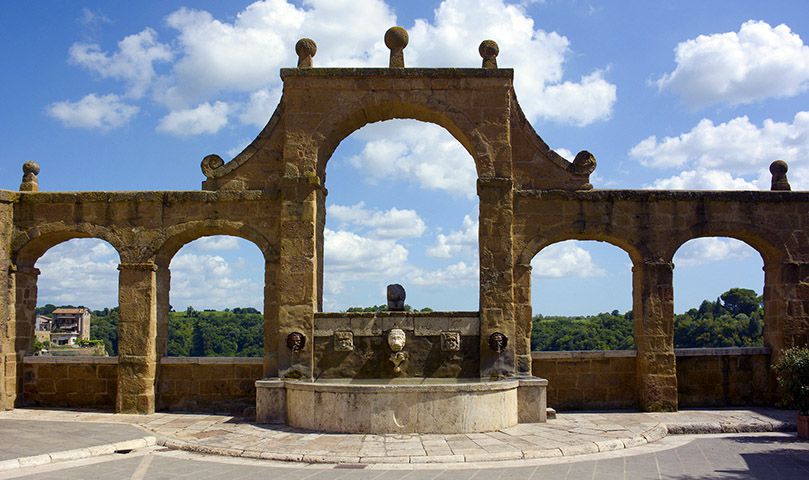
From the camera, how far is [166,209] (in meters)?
13.2

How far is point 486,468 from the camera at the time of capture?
8.64 meters


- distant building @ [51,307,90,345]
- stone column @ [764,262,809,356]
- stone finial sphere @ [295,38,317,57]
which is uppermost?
stone finial sphere @ [295,38,317,57]

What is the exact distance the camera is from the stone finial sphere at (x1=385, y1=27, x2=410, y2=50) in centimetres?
1305

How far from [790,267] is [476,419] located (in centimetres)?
734

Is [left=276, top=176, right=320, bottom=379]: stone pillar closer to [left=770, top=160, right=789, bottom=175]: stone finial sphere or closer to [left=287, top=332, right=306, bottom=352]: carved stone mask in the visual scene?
[left=287, top=332, right=306, bottom=352]: carved stone mask

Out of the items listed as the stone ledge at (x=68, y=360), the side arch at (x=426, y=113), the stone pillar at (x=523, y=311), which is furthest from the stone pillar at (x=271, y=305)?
the stone pillar at (x=523, y=311)

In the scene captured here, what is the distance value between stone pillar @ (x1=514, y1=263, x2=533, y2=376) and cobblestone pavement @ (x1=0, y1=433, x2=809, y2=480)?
328 centimetres

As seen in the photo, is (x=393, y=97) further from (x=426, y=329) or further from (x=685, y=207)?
(x=685, y=207)

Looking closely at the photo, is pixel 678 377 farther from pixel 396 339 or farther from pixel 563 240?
pixel 396 339

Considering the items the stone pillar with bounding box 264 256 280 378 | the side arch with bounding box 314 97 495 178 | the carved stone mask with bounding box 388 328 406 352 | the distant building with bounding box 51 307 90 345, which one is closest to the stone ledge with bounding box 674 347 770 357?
the side arch with bounding box 314 97 495 178

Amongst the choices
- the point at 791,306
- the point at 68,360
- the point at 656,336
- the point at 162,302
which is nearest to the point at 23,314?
the point at 68,360

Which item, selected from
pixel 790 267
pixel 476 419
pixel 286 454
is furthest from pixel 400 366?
pixel 790 267

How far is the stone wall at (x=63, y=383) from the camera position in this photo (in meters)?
13.5

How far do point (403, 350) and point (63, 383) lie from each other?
688 cm
